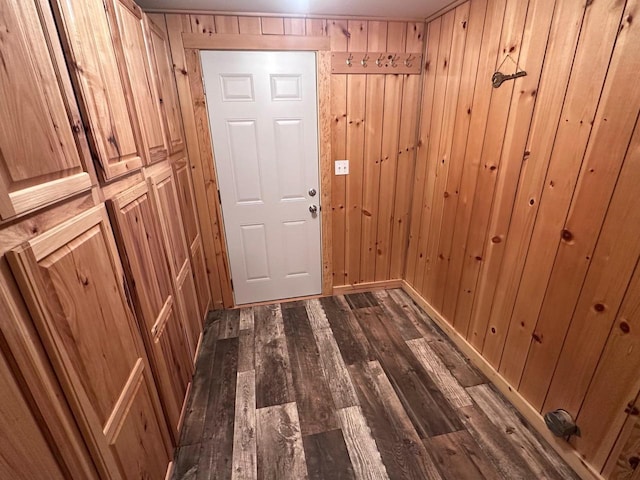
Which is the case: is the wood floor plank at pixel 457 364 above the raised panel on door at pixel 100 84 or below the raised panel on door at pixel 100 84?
below

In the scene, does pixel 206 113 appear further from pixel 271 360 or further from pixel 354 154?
pixel 271 360

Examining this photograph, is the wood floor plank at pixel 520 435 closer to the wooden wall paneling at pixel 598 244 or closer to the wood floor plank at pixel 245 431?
the wooden wall paneling at pixel 598 244

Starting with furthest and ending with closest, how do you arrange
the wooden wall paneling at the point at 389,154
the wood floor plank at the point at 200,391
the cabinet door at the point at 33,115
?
1. the wooden wall paneling at the point at 389,154
2. the wood floor plank at the point at 200,391
3. the cabinet door at the point at 33,115

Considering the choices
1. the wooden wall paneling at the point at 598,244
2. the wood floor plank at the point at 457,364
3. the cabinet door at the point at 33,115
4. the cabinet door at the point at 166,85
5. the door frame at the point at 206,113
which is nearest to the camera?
the cabinet door at the point at 33,115

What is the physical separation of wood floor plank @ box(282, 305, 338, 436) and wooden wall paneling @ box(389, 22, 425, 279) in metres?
1.09

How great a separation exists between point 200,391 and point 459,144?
233cm

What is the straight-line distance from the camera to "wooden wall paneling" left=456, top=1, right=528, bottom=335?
1.52 metres

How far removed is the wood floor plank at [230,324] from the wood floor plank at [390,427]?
998mm

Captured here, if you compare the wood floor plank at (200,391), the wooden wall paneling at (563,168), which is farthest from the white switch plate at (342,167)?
the wood floor plank at (200,391)

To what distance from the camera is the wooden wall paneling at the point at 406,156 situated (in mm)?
2289

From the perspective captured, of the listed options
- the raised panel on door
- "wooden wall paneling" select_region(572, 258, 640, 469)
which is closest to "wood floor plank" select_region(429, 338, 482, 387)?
"wooden wall paneling" select_region(572, 258, 640, 469)

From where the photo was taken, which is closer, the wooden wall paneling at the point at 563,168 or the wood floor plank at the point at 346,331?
the wooden wall paneling at the point at 563,168

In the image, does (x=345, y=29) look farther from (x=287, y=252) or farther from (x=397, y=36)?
(x=287, y=252)

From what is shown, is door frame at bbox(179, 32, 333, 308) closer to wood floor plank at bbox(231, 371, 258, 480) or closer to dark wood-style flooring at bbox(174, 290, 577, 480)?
dark wood-style flooring at bbox(174, 290, 577, 480)
